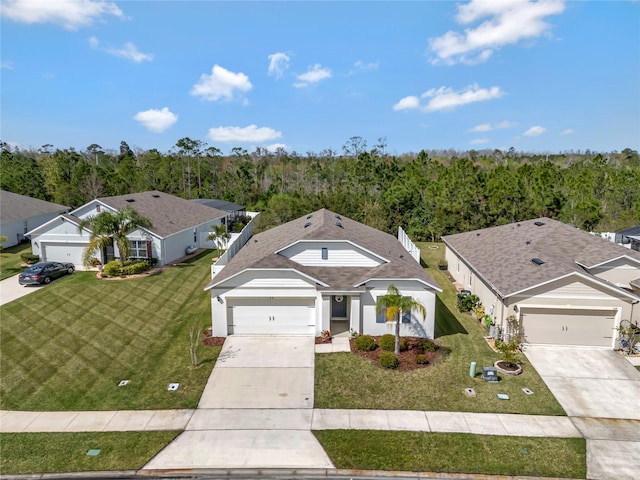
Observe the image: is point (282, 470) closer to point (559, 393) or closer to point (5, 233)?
point (559, 393)

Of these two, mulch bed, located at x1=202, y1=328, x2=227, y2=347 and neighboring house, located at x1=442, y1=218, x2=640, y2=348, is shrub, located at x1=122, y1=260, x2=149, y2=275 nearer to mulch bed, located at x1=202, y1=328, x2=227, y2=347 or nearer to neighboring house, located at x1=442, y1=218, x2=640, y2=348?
mulch bed, located at x1=202, y1=328, x2=227, y2=347

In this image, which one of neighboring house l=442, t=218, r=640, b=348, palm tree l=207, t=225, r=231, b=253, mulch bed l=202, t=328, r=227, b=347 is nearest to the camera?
neighboring house l=442, t=218, r=640, b=348

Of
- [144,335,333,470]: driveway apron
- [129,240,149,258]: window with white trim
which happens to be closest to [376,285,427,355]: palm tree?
[144,335,333,470]: driveway apron

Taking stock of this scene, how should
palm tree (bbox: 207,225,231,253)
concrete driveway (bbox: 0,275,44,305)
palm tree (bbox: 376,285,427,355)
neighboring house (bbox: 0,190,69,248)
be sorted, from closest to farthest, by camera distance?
palm tree (bbox: 376,285,427,355) < concrete driveway (bbox: 0,275,44,305) < palm tree (bbox: 207,225,231,253) < neighboring house (bbox: 0,190,69,248)

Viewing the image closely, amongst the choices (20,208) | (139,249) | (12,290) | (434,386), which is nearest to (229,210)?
(139,249)

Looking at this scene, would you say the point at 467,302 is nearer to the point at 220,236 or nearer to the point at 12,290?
the point at 220,236
